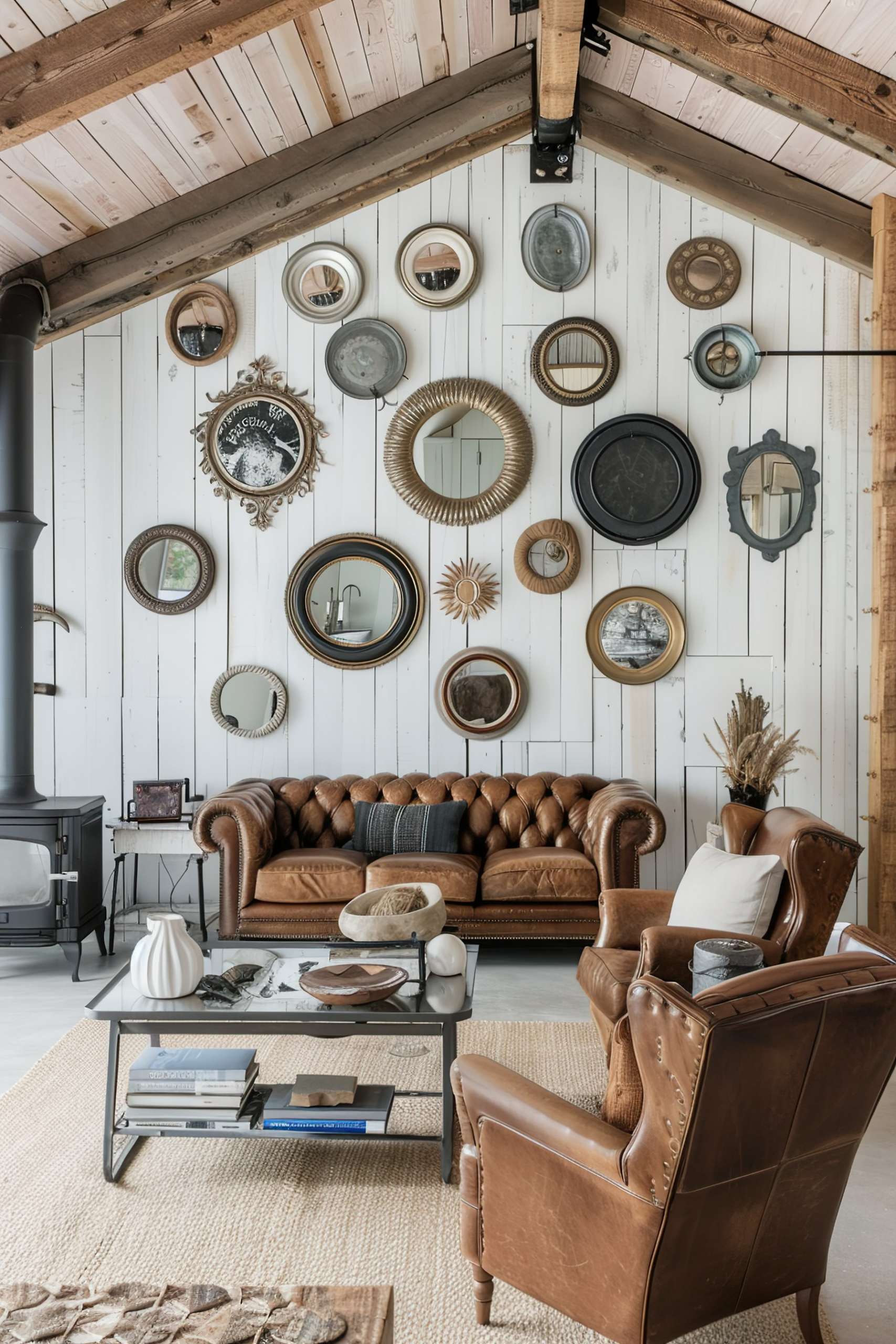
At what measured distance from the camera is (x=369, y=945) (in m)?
3.04

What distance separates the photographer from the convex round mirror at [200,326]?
218 inches

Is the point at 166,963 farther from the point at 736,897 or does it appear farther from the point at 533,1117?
the point at 736,897

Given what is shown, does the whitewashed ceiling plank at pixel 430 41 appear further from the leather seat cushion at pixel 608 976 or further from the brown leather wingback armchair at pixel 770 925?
the leather seat cushion at pixel 608 976

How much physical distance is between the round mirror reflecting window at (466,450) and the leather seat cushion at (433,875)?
2.02 m

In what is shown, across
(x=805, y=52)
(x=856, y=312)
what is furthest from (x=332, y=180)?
(x=856, y=312)

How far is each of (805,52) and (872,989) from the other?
151 inches

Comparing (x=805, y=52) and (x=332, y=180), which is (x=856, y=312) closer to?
(x=805, y=52)

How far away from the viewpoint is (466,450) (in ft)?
18.1

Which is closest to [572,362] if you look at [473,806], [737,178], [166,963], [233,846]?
[737,178]

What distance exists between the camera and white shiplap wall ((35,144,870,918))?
215 inches

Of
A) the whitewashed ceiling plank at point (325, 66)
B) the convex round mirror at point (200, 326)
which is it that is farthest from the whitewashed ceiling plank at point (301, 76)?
the convex round mirror at point (200, 326)

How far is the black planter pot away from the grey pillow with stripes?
1332 millimetres

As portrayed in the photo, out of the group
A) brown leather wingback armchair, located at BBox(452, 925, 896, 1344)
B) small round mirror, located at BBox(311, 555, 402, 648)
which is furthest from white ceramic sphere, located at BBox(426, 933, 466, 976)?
small round mirror, located at BBox(311, 555, 402, 648)

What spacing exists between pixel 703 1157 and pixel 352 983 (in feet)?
4.34
